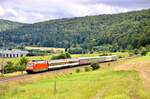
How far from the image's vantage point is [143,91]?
46344 millimetres

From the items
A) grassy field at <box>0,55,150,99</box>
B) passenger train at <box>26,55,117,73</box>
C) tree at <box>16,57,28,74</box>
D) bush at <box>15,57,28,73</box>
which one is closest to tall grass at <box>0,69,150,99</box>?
grassy field at <box>0,55,150,99</box>

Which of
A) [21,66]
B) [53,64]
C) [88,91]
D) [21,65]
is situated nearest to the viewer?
[88,91]

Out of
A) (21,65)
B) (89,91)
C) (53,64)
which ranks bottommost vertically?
(21,65)

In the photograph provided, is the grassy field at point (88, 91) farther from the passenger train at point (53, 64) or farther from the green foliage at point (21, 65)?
the green foliage at point (21, 65)

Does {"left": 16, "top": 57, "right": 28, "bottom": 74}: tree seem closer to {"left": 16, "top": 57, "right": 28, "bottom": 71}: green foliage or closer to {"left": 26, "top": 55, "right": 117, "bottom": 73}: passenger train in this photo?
{"left": 16, "top": 57, "right": 28, "bottom": 71}: green foliage

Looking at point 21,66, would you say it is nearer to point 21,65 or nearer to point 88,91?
point 21,65

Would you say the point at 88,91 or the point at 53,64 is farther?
the point at 53,64

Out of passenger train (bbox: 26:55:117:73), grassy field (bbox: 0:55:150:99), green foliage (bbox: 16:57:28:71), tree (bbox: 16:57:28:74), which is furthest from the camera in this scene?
green foliage (bbox: 16:57:28:71)

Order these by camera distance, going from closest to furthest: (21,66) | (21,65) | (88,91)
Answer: (88,91), (21,66), (21,65)

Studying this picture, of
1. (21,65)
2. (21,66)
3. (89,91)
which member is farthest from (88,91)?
(21,65)

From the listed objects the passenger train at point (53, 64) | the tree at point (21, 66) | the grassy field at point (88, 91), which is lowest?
the tree at point (21, 66)

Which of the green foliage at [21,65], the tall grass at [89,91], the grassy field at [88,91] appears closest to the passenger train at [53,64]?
the green foliage at [21,65]

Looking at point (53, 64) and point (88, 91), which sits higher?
point (53, 64)

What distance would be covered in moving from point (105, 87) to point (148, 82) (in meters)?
8.20
